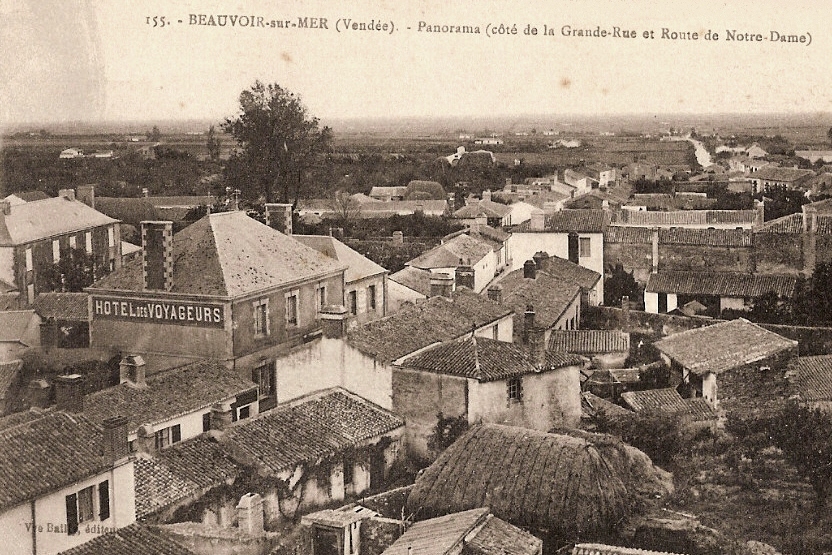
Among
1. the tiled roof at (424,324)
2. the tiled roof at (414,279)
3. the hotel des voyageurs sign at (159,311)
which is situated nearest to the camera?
the tiled roof at (424,324)

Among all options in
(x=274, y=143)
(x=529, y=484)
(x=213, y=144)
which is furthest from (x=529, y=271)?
(x=529, y=484)

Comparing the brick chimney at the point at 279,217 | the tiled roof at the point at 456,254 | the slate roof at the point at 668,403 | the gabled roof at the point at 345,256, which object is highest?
the brick chimney at the point at 279,217

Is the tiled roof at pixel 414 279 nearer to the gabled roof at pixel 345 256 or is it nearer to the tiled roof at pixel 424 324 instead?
the gabled roof at pixel 345 256

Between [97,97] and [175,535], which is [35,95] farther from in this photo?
[175,535]

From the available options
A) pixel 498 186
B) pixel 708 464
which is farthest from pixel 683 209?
pixel 708 464

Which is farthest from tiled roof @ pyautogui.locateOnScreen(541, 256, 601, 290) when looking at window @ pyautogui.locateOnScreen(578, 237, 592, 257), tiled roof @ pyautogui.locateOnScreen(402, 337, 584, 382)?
tiled roof @ pyautogui.locateOnScreen(402, 337, 584, 382)

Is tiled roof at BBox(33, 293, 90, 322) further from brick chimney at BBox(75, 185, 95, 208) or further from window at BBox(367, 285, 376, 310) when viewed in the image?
window at BBox(367, 285, 376, 310)

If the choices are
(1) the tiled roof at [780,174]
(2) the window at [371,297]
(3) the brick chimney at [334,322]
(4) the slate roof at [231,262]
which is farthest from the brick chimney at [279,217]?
(1) the tiled roof at [780,174]
